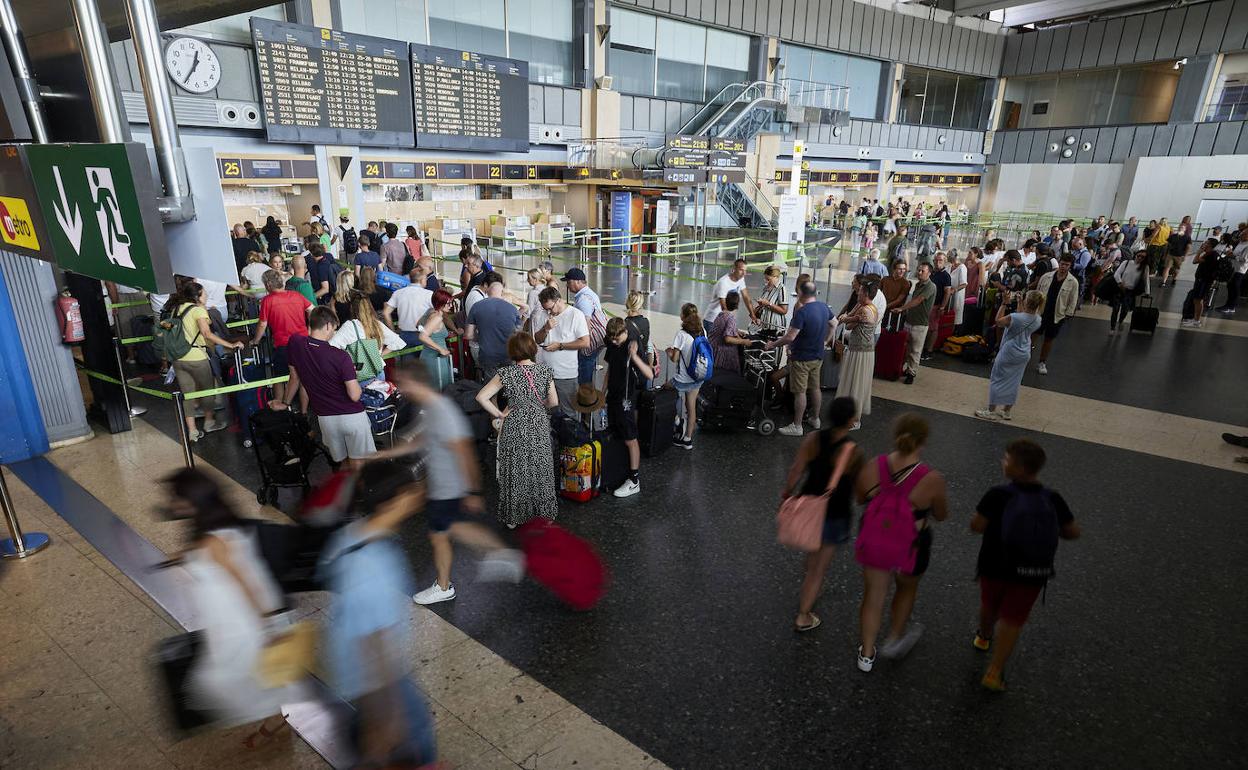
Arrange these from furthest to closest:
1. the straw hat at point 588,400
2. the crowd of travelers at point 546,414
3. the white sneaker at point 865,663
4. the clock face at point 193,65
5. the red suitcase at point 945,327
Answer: the clock face at point 193,65 → the red suitcase at point 945,327 → the straw hat at point 588,400 → the white sneaker at point 865,663 → the crowd of travelers at point 546,414

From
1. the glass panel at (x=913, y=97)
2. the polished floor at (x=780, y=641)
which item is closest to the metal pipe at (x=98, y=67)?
the polished floor at (x=780, y=641)

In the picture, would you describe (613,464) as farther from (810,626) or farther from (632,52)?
(632,52)

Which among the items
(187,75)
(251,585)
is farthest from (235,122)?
(251,585)

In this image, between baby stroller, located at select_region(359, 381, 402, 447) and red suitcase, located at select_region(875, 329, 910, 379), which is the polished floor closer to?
baby stroller, located at select_region(359, 381, 402, 447)

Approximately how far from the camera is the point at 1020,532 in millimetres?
3369

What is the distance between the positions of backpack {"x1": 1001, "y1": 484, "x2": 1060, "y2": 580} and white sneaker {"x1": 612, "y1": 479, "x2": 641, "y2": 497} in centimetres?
321

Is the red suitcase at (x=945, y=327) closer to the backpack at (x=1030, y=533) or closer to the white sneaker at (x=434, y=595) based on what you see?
the backpack at (x=1030, y=533)

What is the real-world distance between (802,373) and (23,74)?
6.84 metres

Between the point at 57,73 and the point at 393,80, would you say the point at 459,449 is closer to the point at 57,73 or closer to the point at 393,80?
the point at 57,73

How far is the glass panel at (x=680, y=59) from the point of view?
85.9 feet

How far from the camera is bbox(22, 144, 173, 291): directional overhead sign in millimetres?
2514

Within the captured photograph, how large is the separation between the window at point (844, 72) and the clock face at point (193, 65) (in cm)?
2359

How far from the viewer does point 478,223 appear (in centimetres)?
2266

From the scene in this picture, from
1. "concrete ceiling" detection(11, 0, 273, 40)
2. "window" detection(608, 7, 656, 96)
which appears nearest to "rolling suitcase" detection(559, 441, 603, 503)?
"concrete ceiling" detection(11, 0, 273, 40)
